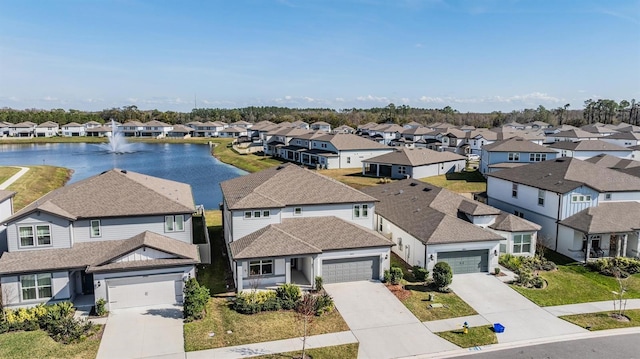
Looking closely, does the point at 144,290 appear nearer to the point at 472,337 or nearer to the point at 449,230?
the point at 472,337

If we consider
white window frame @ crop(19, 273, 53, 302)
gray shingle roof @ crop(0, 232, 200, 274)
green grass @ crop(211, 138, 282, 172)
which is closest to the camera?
white window frame @ crop(19, 273, 53, 302)

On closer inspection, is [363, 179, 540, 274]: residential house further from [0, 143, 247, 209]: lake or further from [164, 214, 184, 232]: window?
[0, 143, 247, 209]: lake

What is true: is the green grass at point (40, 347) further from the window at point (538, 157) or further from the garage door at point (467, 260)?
the window at point (538, 157)

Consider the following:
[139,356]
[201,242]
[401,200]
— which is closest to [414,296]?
[401,200]

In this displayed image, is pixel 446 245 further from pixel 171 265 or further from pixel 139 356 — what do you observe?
pixel 139 356

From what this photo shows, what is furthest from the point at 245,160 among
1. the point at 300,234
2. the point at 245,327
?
the point at 245,327

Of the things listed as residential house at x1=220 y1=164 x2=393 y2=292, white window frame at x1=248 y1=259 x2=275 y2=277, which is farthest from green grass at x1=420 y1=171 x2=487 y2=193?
white window frame at x1=248 y1=259 x2=275 y2=277
